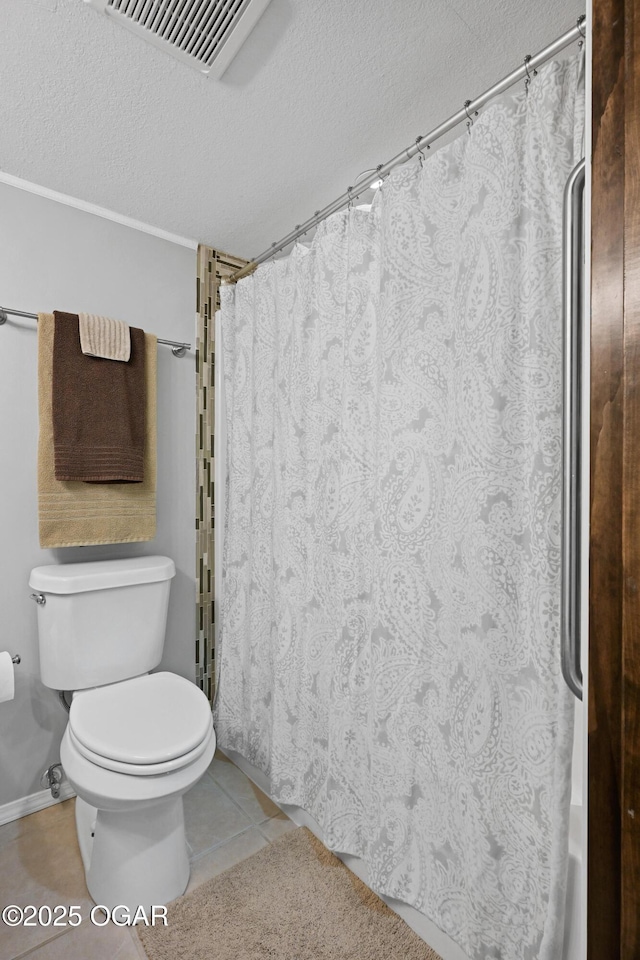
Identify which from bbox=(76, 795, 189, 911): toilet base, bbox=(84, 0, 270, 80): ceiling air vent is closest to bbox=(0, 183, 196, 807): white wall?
bbox=(76, 795, 189, 911): toilet base

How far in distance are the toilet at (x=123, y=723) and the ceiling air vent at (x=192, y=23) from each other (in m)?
1.48

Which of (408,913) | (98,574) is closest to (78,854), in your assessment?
(98,574)

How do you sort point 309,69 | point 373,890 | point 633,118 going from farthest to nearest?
point 373,890, point 309,69, point 633,118

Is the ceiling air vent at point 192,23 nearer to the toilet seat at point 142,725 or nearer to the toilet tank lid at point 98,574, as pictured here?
the toilet tank lid at point 98,574

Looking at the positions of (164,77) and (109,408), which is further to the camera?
(109,408)

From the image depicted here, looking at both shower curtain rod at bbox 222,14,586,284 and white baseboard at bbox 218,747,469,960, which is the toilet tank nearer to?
white baseboard at bbox 218,747,469,960

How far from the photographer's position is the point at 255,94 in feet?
4.31

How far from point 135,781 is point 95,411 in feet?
3.82

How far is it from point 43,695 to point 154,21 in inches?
79.0

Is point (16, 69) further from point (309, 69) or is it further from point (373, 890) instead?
point (373, 890)

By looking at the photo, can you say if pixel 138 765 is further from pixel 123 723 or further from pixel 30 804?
pixel 30 804

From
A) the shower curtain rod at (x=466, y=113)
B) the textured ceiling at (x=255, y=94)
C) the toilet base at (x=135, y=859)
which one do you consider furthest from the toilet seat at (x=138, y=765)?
the textured ceiling at (x=255, y=94)

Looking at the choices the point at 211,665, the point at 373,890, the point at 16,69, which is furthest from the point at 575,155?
the point at 211,665

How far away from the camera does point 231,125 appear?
1431mm
